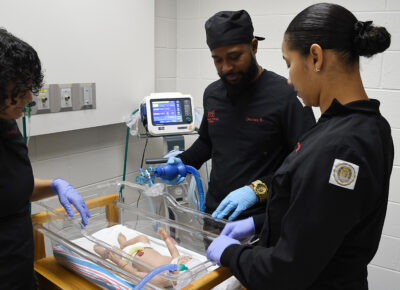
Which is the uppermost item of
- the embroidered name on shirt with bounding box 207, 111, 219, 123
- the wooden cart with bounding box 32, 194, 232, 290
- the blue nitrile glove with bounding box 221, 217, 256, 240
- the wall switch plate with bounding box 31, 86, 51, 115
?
the wall switch plate with bounding box 31, 86, 51, 115

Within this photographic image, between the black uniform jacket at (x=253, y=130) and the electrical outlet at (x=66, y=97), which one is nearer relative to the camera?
the black uniform jacket at (x=253, y=130)

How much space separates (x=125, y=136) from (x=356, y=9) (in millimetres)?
1774

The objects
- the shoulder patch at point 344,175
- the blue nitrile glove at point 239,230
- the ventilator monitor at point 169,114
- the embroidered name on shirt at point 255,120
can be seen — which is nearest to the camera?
the shoulder patch at point 344,175

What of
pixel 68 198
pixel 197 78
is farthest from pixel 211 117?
pixel 197 78

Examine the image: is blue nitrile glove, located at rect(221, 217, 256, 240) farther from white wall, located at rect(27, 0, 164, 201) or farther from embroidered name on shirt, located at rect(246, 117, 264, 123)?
white wall, located at rect(27, 0, 164, 201)

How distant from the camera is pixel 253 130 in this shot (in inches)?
66.0

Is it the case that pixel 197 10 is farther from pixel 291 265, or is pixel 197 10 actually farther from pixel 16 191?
pixel 291 265

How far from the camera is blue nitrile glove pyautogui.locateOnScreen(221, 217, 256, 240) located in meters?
1.30

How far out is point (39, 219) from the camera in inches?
57.8

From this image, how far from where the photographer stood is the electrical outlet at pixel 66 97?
7.03 ft

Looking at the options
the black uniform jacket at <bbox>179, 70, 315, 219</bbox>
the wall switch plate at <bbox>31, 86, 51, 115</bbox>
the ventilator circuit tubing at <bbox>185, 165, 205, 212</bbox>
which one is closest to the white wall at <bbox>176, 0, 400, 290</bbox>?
the black uniform jacket at <bbox>179, 70, 315, 219</bbox>

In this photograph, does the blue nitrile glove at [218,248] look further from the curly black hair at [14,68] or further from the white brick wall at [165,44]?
the white brick wall at [165,44]

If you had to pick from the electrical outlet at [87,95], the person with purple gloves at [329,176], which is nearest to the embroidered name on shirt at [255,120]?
the person with purple gloves at [329,176]

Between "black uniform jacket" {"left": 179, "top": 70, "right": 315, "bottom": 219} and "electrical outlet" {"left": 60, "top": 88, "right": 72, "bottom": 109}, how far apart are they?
34.7 inches
